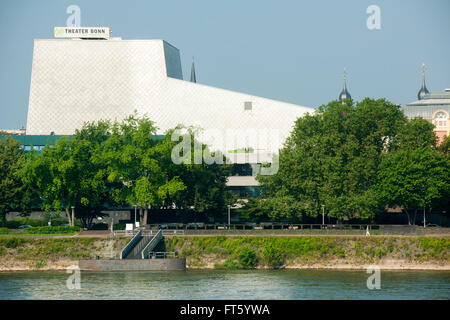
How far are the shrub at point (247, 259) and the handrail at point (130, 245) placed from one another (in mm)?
11234

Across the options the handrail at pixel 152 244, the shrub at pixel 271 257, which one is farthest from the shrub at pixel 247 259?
the handrail at pixel 152 244

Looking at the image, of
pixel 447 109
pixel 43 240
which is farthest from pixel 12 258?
pixel 447 109

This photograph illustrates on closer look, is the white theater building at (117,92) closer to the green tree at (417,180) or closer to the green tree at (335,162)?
the green tree at (335,162)

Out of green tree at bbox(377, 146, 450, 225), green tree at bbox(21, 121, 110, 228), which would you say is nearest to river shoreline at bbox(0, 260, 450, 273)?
green tree at bbox(377, 146, 450, 225)

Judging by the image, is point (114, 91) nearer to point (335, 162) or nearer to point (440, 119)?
point (335, 162)

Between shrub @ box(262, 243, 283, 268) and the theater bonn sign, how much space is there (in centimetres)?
6099

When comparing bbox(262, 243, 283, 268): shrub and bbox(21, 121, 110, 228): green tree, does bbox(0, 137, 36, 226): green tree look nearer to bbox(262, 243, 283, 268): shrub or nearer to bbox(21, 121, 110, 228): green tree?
bbox(21, 121, 110, 228): green tree

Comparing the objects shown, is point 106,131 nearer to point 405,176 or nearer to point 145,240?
point 145,240

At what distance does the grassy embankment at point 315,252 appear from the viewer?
7850 centimetres

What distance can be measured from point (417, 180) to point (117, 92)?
55799mm

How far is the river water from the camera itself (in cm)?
5841

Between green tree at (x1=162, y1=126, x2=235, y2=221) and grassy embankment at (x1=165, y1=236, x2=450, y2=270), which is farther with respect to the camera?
green tree at (x1=162, y1=126, x2=235, y2=221)

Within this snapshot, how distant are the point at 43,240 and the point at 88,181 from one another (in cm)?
1250

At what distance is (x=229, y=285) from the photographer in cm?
6412
